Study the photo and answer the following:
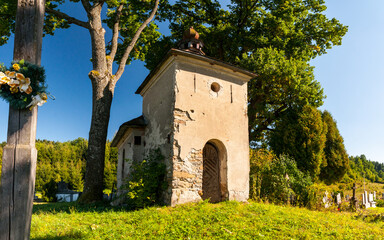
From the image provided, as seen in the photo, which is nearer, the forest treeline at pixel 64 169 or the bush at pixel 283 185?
the bush at pixel 283 185

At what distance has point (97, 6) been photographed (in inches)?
453

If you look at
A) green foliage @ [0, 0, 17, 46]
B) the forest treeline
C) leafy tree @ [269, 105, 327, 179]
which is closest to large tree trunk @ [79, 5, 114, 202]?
green foliage @ [0, 0, 17, 46]

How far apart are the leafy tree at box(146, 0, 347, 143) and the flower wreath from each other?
1177cm

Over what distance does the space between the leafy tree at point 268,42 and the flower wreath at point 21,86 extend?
11.8m

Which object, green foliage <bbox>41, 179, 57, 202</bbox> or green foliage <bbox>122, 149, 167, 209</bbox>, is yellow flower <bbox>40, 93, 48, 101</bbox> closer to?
green foliage <bbox>122, 149, 167, 209</bbox>

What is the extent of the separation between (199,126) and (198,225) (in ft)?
11.7

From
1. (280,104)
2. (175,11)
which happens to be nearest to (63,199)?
(175,11)

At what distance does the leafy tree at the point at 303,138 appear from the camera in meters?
12.8

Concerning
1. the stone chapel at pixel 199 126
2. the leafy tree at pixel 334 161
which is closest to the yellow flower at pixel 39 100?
the stone chapel at pixel 199 126

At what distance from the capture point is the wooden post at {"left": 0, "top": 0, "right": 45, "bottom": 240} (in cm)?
274

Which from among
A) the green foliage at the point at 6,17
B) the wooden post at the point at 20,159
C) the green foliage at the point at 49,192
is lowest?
the green foliage at the point at 49,192

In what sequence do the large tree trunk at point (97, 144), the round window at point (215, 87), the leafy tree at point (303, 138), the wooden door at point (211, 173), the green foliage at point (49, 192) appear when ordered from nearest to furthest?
the wooden door at point (211, 173), the round window at point (215, 87), the large tree trunk at point (97, 144), the leafy tree at point (303, 138), the green foliage at point (49, 192)

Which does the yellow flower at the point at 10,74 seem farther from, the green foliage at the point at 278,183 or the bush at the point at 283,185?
the bush at the point at 283,185

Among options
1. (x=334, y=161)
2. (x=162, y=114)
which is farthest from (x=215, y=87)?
(x=334, y=161)
